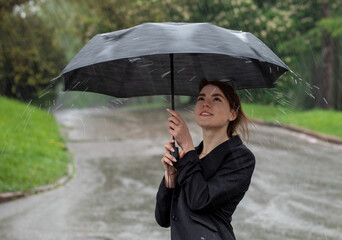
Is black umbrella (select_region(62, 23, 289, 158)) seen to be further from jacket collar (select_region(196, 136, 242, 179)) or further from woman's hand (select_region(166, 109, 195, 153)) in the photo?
jacket collar (select_region(196, 136, 242, 179))

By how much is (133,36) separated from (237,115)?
782 mm

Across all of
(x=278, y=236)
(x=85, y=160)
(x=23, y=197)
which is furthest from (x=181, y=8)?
(x=278, y=236)

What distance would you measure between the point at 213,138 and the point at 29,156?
9309 millimetres

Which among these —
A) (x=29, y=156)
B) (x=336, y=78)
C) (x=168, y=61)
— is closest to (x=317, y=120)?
(x=336, y=78)

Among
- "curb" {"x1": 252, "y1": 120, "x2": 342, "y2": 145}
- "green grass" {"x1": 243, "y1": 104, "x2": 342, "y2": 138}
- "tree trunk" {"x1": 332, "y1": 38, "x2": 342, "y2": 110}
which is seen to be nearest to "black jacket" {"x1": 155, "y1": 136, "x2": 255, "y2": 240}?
"curb" {"x1": 252, "y1": 120, "x2": 342, "y2": 145}

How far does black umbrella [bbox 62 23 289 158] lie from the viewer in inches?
89.5

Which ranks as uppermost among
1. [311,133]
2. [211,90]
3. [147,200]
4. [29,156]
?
[211,90]

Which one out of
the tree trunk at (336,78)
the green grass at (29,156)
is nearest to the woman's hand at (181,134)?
the green grass at (29,156)

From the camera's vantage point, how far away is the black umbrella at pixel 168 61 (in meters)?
2.27

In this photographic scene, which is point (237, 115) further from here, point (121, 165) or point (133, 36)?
point (121, 165)

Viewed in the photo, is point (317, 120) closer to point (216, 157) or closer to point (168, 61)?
point (168, 61)

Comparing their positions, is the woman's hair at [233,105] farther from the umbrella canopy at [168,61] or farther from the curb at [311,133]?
the curb at [311,133]

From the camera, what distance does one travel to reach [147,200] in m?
8.34

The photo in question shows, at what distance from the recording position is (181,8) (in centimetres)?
2617
